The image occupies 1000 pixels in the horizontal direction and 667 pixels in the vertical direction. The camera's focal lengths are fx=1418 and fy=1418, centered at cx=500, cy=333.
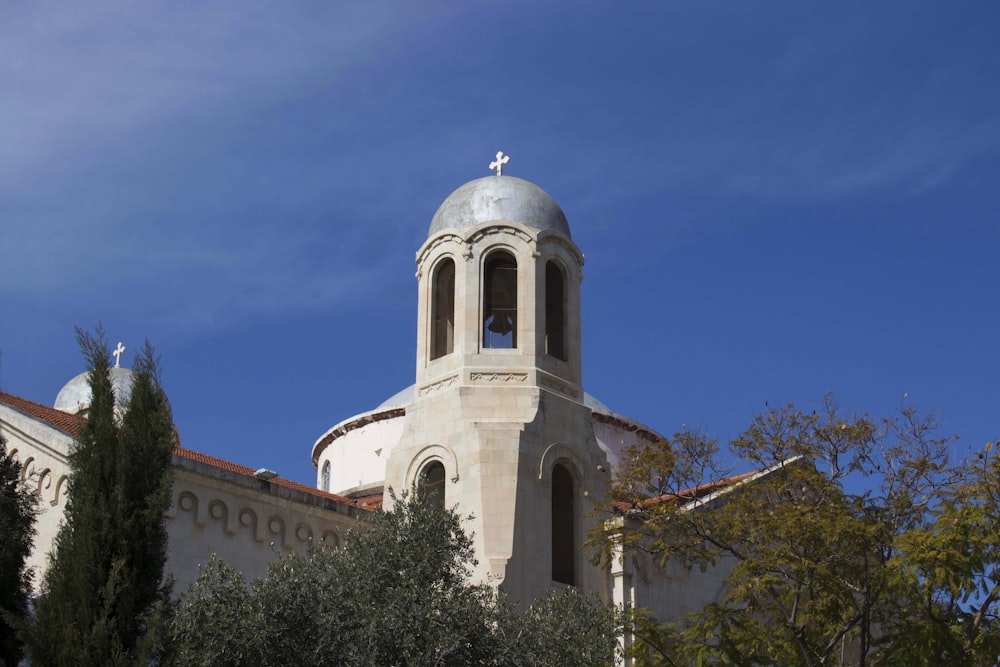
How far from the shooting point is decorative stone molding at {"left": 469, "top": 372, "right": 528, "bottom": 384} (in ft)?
82.0

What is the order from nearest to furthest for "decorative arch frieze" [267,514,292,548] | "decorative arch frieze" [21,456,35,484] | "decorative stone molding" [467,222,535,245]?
"decorative arch frieze" [21,456,35,484] < "decorative arch frieze" [267,514,292,548] < "decorative stone molding" [467,222,535,245]

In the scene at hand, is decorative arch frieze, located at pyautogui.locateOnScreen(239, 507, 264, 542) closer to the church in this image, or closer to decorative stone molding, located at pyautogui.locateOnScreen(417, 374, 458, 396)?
the church

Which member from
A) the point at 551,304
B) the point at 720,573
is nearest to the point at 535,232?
the point at 551,304

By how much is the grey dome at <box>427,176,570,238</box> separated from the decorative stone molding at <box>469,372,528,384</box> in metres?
2.93

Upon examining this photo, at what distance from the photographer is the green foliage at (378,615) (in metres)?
16.4

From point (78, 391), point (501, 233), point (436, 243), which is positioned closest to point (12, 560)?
point (436, 243)

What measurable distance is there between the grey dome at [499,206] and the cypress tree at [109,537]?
9.74 m

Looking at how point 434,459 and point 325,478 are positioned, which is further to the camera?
point 325,478

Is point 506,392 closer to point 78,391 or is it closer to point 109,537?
point 109,537

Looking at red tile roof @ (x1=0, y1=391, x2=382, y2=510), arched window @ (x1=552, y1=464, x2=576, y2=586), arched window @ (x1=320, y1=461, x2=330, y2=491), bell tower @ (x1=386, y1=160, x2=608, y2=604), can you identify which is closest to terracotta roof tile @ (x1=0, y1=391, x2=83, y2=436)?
red tile roof @ (x1=0, y1=391, x2=382, y2=510)

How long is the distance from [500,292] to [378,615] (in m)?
10.8

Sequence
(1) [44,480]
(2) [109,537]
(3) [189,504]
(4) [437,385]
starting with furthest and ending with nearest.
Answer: (4) [437,385] < (1) [44,480] < (3) [189,504] < (2) [109,537]

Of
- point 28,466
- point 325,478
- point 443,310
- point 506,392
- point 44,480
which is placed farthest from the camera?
point 325,478

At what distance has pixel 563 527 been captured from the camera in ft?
81.7
